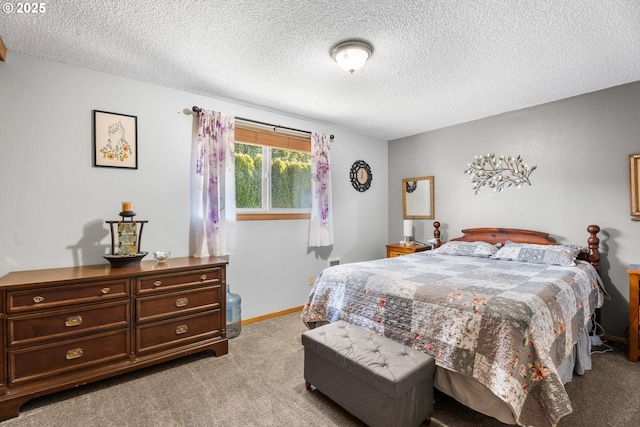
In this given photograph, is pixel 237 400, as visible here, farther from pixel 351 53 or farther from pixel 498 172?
pixel 498 172

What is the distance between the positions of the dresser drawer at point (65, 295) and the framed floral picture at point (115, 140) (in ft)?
3.47

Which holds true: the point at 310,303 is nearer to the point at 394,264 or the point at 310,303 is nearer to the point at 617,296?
the point at 394,264

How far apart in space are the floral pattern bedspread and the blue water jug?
2.89 ft

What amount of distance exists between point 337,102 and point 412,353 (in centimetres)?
257

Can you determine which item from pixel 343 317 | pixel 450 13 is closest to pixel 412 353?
pixel 343 317

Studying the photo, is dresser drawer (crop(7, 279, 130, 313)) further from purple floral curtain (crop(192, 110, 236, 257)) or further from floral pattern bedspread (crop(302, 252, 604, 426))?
floral pattern bedspread (crop(302, 252, 604, 426))

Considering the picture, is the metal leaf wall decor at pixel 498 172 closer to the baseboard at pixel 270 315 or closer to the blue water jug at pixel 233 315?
the baseboard at pixel 270 315

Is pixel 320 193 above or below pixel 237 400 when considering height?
above

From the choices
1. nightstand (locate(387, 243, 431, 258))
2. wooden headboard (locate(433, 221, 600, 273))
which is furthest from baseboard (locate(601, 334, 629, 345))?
nightstand (locate(387, 243, 431, 258))

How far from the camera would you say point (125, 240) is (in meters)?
2.45

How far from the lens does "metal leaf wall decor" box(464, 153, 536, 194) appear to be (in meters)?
3.54

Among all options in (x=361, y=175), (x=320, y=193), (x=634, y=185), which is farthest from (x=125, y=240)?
(x=634, y=185)

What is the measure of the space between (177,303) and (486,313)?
7.30 feet

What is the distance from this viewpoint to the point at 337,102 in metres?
3.32
